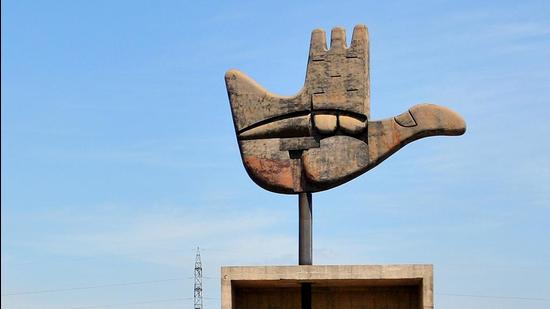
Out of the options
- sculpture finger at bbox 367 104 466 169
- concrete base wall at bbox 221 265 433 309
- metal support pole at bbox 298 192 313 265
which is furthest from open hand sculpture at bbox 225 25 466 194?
concrete base wall at bbox 221 265 433 309

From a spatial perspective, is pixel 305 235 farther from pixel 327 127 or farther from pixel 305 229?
pixel 327 127

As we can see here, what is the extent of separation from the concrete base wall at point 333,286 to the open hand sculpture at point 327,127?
1.60 metres

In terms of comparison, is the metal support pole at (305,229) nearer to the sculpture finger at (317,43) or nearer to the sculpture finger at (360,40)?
the sculpture finger at (317,43)

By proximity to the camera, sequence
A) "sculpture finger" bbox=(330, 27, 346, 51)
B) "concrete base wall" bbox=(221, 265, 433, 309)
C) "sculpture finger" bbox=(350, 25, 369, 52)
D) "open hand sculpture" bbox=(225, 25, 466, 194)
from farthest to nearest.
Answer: "sculpture finger" bbox=(330, 27, 346, 51) < "sculpture finger" bbox=(350, 25, 369, 52) < "open hand sculpture" bbox=(225, 25, 466, 194) < "concrete base wall" bbox=(221, 265, 433, 309)

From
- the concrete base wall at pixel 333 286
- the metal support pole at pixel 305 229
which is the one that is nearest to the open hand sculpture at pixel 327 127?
the metal support pole at pixel 305 229

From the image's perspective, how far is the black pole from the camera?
1722cm

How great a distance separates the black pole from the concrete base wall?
334 mm

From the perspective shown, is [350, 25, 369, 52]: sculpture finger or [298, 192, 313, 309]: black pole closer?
[298, 192, 313, 309]: black pole

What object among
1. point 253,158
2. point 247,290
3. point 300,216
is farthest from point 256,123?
point 247,290

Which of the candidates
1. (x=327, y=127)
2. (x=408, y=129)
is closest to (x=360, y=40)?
(x=327, y=127)

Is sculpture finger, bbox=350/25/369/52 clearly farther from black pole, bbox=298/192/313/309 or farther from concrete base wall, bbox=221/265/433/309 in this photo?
concrete base wall, bbox=221/265/433/309

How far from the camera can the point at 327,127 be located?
17.4 m

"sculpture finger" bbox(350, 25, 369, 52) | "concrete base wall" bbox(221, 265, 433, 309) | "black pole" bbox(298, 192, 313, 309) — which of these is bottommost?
"concrete base wall" bbox(221, 265, 433, 309)

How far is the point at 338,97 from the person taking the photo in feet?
57.3
